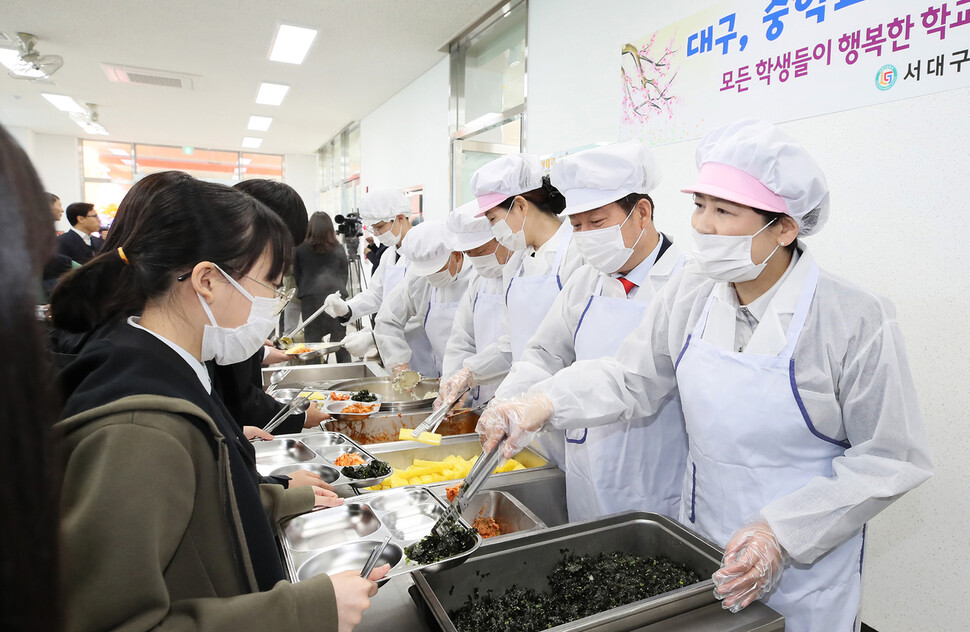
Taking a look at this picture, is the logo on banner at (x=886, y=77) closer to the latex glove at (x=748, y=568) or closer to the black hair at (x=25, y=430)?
the latex glove at (x=748, y=568)

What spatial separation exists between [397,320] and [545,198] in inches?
59.4

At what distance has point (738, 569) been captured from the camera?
107 cm

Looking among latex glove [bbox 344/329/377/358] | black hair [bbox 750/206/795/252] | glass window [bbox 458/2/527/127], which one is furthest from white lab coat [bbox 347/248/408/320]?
black hair [bbox 750/206/795/252]

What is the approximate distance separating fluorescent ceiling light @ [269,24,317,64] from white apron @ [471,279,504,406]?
3.92 meters

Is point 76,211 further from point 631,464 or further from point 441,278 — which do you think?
point 631,464

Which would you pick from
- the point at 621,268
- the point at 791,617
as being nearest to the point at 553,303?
the point at 621,268

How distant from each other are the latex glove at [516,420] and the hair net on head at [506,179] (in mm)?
1032

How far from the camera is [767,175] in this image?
49.1 inches

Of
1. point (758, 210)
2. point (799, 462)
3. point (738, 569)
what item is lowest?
point (738, 569)

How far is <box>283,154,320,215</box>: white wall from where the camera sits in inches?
529

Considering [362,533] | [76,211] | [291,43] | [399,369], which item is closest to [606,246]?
[362,533]

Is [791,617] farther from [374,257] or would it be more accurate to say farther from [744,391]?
[374,257]

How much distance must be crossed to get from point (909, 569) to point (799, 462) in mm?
1375

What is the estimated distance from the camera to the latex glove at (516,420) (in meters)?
1.46
